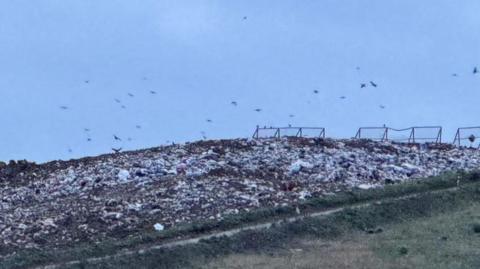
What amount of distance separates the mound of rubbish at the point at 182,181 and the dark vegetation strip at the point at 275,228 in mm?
466

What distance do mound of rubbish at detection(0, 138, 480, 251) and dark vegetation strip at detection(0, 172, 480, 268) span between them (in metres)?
0.47

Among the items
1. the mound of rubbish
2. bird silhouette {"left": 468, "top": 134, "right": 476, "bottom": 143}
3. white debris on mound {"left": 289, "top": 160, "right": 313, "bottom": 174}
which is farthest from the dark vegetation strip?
bird silhouette {"left": 468, "top": 134, "right": 476, "bottom": 143}

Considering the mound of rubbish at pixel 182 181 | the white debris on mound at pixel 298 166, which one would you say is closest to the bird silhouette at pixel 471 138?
the mound of rubbish at pixel 182 181

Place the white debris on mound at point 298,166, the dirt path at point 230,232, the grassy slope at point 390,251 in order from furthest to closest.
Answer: the white debris on mound at point 298,166 → the dirt path at point 230,232 → the grassy slope at point 390,251

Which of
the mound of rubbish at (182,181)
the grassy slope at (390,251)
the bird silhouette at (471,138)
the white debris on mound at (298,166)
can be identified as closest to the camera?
the grassy slope at (390,251)

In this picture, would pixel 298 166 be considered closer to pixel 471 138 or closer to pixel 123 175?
pixel 123 175

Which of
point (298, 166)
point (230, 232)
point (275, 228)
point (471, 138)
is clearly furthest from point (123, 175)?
point (471, 138)

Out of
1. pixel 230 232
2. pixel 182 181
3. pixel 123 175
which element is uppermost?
pixel 123 175

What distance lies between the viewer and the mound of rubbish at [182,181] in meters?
24.0

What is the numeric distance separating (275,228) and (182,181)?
3.39 m

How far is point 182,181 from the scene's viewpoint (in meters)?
26.5

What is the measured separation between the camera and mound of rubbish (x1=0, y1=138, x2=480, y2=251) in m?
24.0

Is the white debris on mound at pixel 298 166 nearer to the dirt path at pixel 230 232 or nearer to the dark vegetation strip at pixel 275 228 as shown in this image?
the dark vegetation strip at pixel 275 228

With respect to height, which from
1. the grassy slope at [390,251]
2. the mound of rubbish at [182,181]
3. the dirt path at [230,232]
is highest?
the mound of rubbish at [182,181]
